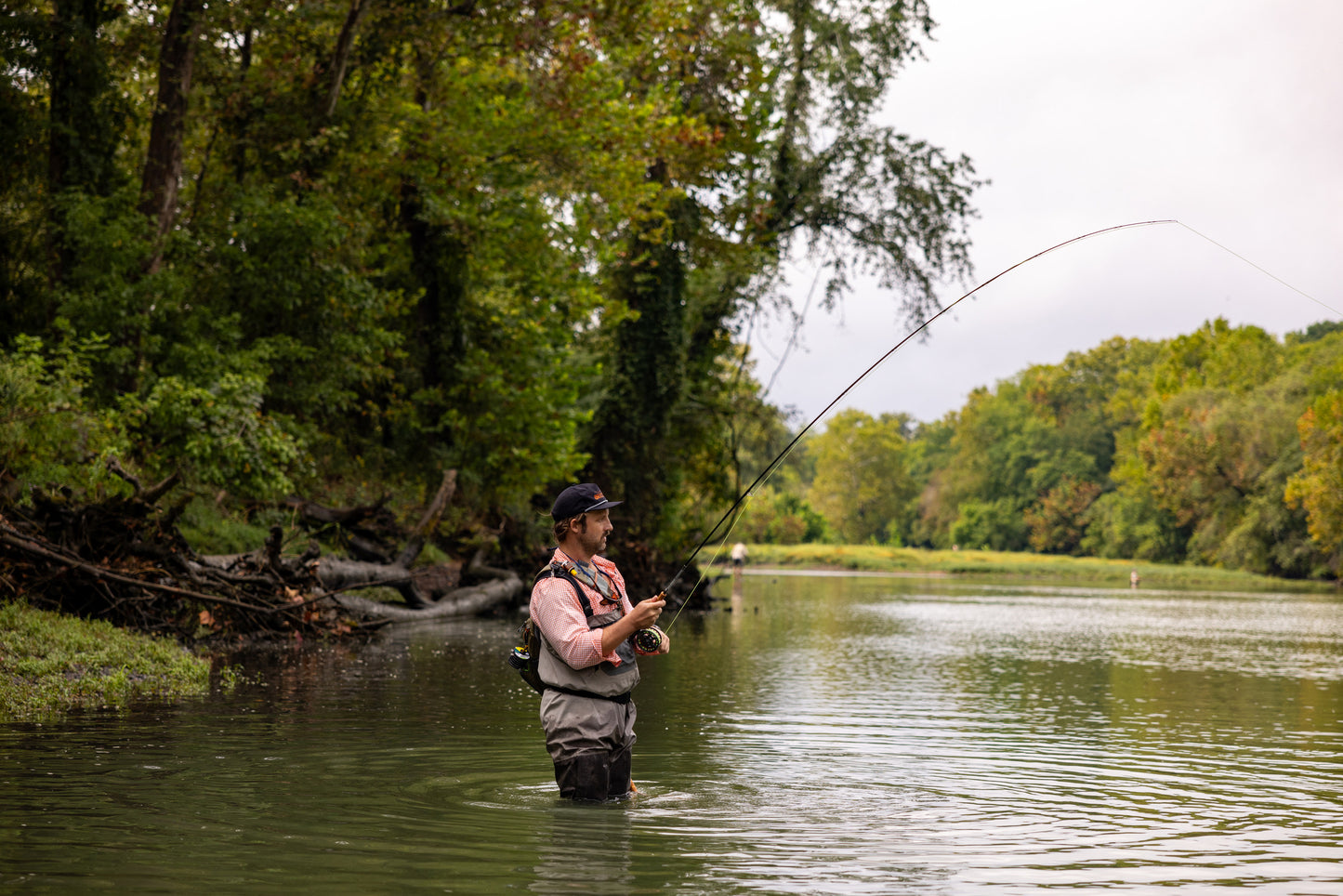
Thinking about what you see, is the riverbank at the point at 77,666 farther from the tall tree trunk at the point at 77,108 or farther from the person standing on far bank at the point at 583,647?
the tall tree trunk at the point at 77,108

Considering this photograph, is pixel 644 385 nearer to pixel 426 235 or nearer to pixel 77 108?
pixel 426 235

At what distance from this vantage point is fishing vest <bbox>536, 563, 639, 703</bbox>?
21.3ft

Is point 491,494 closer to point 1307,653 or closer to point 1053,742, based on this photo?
point 1307,653

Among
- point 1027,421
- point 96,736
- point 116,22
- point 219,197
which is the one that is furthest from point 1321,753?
point 1027,421

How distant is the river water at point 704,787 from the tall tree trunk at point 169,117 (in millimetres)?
7559

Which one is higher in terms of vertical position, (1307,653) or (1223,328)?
(1223,328)

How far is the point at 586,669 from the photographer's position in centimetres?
650

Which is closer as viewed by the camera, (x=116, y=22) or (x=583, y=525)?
(x=583, y=525)

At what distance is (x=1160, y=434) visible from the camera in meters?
86.7

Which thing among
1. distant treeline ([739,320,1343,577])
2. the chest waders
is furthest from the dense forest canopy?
distant treeline ([739,320,1343,577])

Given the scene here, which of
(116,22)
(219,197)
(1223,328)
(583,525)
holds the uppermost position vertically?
(1223,328)

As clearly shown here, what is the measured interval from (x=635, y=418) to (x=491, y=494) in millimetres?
4748

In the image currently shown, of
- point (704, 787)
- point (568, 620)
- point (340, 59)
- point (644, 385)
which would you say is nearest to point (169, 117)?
point (340, 59)

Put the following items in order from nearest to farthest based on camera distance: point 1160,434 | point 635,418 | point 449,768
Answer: point 449,768 < point 635,418 < point 1160,434
